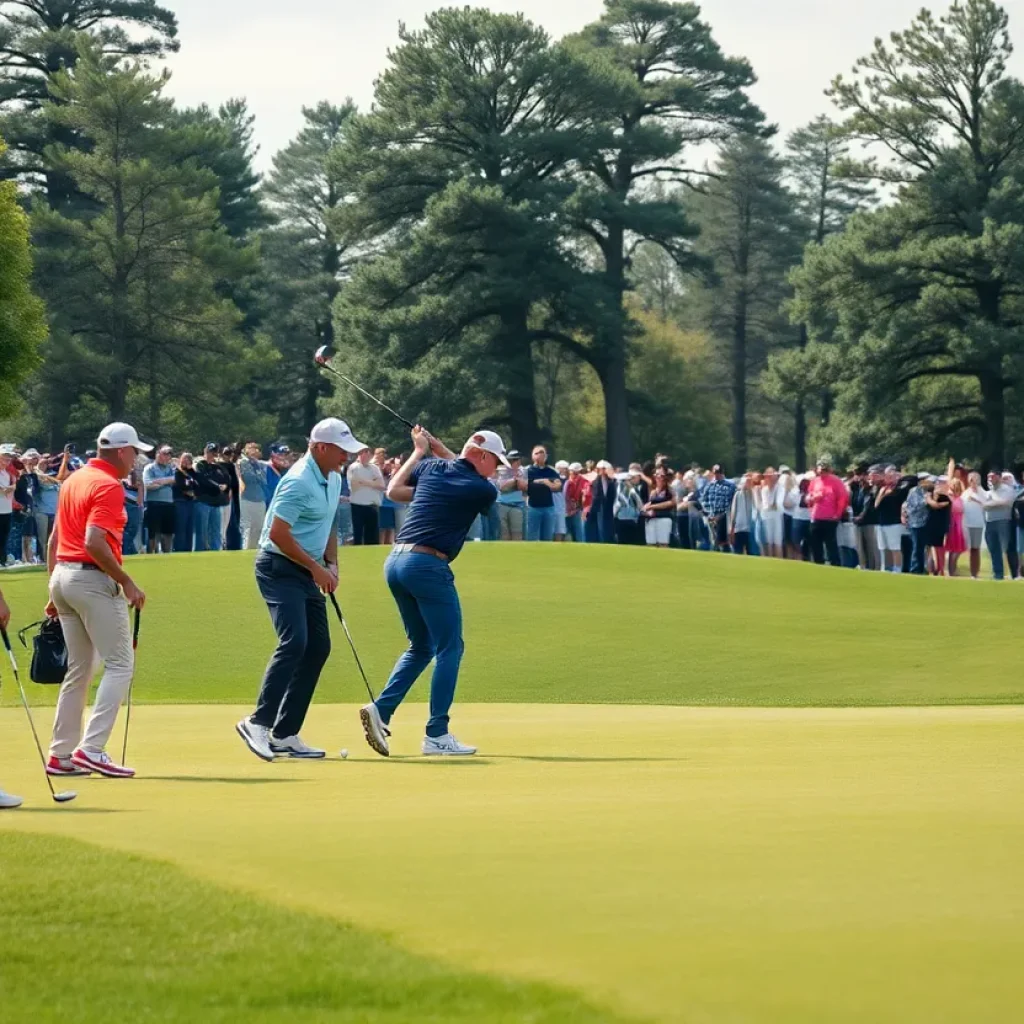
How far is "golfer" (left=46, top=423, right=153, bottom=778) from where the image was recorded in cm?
995

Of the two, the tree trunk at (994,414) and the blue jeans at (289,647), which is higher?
the tree trunk at (994,414)

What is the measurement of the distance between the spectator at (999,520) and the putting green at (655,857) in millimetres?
20502

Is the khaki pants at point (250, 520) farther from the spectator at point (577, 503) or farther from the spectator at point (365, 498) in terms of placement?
the spectator at point (577, 503)

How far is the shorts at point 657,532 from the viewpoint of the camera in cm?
3241

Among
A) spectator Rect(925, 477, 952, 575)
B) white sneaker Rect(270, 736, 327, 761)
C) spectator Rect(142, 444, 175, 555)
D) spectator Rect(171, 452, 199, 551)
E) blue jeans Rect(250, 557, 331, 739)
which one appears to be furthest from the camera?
spectator Rect(925, 477, 952, 575)

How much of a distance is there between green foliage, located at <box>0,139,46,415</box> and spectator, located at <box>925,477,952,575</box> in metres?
25.0

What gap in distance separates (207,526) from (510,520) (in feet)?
18.8

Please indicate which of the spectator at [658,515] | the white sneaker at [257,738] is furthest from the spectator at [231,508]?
the white sneaker at [257,738]

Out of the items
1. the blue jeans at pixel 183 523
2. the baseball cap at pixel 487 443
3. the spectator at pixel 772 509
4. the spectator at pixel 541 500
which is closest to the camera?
the baseball cap at pixel 487 443

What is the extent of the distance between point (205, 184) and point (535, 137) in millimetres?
11809

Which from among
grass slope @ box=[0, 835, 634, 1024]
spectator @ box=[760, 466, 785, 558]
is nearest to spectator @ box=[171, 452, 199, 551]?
spectator @ box=[760, 466, 785, 558]

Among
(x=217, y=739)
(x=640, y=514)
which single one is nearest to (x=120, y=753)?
(x=217, y=739)

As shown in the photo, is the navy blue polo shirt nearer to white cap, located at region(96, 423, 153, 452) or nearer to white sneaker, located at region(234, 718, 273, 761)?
white sneaker, located at region(234, 718, 273, 761)

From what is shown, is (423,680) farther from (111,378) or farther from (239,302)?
(239,302)
